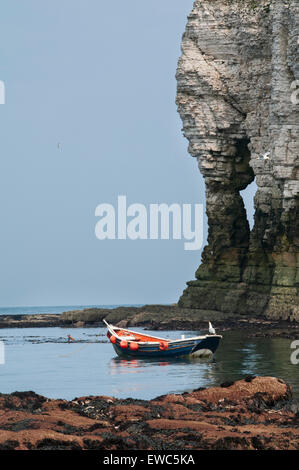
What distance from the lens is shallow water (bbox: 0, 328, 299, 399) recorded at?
34.9 m

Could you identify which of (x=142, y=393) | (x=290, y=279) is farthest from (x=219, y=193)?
(x=142, y=393)

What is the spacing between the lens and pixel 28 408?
26.0 m

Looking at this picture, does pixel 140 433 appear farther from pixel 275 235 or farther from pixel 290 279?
pixel 275 235

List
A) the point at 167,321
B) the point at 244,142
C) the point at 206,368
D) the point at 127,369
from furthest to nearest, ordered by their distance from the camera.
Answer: the point at 244,142
the point at 167,321
the point at 127,369
the point at 206,368

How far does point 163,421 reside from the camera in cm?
2267

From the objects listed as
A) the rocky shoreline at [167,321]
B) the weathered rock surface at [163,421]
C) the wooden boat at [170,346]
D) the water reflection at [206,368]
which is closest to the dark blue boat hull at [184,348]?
the wooden boat at [170,346]

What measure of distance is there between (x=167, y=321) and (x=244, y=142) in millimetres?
17421

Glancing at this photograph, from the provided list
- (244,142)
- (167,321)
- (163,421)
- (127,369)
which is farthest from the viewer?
(244,142)

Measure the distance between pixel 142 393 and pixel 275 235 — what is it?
3487 centimetres

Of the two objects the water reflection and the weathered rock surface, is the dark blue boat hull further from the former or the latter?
the weathered rock surface

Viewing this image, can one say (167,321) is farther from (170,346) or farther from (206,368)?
(206,368)

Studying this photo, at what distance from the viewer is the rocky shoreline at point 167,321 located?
58.4 meters

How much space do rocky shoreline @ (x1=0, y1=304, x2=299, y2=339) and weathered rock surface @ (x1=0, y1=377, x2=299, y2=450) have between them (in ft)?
84.3

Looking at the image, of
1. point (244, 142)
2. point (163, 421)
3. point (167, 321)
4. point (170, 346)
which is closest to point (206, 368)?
point (170, 346)
